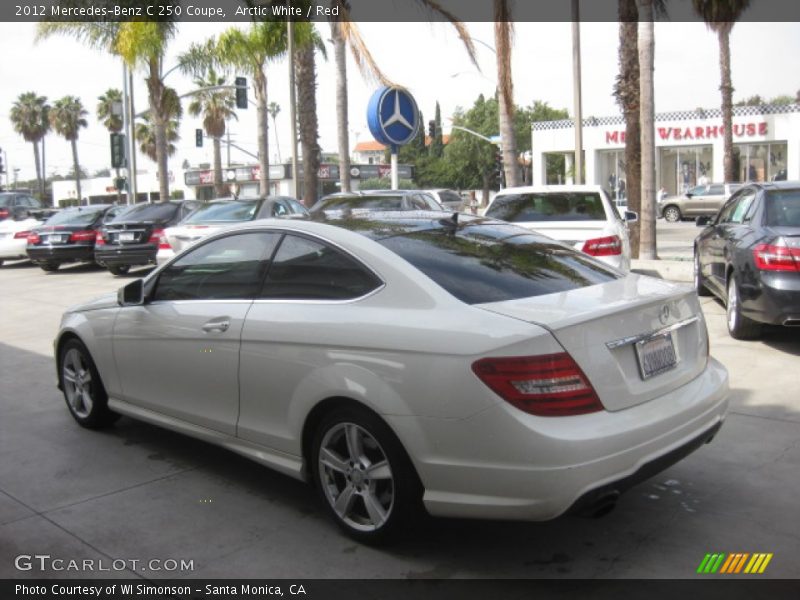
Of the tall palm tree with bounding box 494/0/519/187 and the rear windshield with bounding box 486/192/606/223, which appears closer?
the rear windshield with bounding box 486/192/606/223

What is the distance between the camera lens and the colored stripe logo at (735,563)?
3535 mm

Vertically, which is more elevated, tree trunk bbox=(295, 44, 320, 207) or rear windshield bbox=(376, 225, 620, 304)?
tree trunk bbox=(295, 44, 320, 207)

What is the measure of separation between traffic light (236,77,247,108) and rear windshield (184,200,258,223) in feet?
44.8

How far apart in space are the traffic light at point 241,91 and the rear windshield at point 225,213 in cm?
1367

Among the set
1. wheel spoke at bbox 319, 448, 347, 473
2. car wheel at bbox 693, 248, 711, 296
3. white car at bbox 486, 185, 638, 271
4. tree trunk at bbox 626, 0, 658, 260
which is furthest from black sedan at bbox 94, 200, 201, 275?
wheel spoke at bbox 319, 448, 347, 473

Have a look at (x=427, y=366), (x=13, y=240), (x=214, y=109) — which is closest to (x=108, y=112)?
(x=214, y=109)

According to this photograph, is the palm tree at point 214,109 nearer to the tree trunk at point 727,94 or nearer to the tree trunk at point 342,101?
the tree trunk at point 727,94

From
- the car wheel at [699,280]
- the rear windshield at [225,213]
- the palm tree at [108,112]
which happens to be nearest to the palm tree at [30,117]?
the palm tree at [108,112]

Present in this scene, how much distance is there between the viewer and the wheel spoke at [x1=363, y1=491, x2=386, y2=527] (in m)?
3.74

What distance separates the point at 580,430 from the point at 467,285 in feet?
2.88

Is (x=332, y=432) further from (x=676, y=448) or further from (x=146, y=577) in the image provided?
(x=676, y=448)

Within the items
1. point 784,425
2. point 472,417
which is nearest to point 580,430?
point 472,417

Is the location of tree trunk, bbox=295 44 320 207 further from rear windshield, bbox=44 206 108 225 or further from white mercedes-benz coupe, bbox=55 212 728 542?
white mercedes-benz coupe, bbox=55 212 728 542

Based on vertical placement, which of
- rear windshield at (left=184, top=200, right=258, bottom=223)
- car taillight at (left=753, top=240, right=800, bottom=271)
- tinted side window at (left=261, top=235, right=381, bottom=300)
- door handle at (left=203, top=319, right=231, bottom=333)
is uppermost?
rear windshield at (left=184, top=200, right=258, bottom=223)
